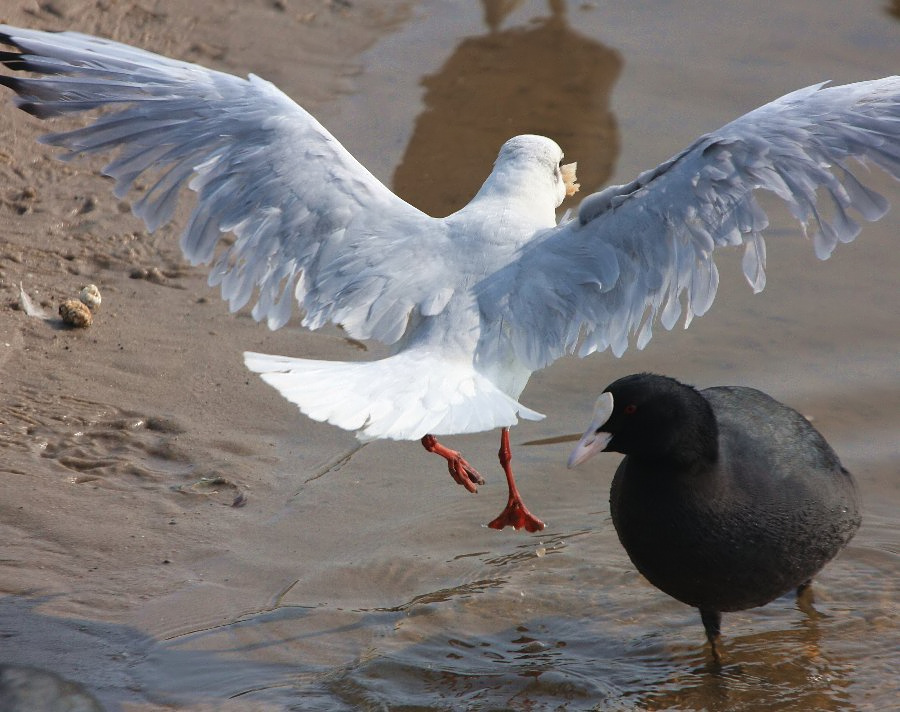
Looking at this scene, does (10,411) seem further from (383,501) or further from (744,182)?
(744,182)

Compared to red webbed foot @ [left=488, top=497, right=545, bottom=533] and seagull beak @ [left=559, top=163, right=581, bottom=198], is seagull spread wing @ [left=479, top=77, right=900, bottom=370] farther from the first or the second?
seagull beak @ [left=559, top=163, right=581, bottom=198]

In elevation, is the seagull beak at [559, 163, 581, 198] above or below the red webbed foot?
above

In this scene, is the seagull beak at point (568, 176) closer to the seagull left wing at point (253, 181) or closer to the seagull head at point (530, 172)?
the seagull head at point (530, 172)

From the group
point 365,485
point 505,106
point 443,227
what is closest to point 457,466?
point 365,485

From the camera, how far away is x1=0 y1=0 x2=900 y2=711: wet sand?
462 centimetres

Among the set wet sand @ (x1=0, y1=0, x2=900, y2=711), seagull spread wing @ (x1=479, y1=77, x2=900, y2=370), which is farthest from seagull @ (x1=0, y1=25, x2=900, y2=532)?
wet sand @ (x1=0, y1=0, x2=900, y2=711)

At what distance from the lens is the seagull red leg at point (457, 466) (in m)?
5.43

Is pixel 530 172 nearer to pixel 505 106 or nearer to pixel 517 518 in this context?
pixel 517 518

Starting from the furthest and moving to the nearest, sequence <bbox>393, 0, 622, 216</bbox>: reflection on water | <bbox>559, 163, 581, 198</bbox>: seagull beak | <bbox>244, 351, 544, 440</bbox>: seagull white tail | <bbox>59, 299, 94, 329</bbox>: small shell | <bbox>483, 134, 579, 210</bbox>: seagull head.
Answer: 1. <bbox>393, 0, 622, 216</bbox>: reflection on water
2. <bbox>559, 163, 581, 198</bbox>: seagull beak
3. <bbox>59, 299, 94, 329</bbox>: small shell
4. <bbox>483, 134, 579, 210</bbox>: seagull head
5. <bbox>244, 351, 544, 440</bbox>: seagull white tail

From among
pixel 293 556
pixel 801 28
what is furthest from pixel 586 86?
pixel 293 556

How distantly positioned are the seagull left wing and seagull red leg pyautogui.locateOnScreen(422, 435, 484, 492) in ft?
2.28

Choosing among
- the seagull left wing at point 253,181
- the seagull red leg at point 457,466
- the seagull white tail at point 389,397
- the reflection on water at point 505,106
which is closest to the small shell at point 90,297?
the seagull left wing at point 253,181

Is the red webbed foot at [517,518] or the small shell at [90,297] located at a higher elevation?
the small shell at [90,297]

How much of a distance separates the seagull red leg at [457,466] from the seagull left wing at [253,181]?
27.4 inches
